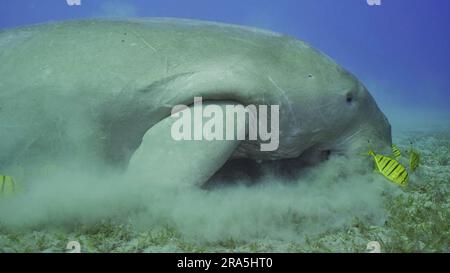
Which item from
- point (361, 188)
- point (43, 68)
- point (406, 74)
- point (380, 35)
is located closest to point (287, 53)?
point (361, 188)

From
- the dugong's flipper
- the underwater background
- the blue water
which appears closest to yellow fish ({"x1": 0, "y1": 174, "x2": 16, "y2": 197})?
the underwater background

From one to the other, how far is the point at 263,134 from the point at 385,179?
5.13ft

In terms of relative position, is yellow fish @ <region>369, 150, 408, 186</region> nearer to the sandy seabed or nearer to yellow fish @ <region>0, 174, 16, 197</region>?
the sandy seabed

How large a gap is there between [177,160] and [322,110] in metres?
1.77

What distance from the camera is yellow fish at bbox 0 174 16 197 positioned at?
3234 mm

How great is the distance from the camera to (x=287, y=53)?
390 centimetres

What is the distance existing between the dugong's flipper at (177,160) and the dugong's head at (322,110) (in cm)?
83

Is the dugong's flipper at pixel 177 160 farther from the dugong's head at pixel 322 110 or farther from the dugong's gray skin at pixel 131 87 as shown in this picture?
the dugong's head at pixel 322 110

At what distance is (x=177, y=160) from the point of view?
9.91 ft

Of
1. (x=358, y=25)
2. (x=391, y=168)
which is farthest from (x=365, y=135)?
(x=358, y=25)

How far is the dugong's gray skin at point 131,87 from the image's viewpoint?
3.45 m

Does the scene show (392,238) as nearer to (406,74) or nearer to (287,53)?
(287,53)

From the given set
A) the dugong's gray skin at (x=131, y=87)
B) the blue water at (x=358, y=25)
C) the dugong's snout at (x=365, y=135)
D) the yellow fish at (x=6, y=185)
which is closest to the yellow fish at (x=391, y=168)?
the dugong's snout at (x=365, y=135)

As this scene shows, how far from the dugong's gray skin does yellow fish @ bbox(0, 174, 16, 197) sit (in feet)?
1.28
